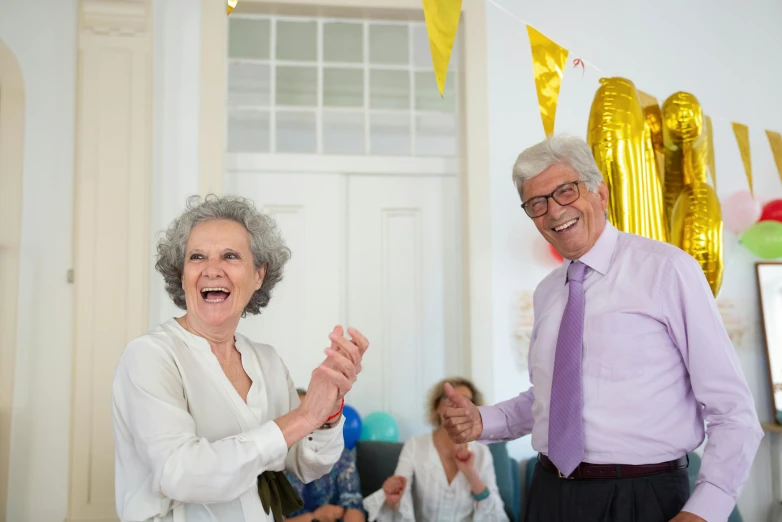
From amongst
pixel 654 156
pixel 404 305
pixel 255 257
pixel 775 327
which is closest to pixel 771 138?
pixel 654 156

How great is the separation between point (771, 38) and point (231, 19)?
10.9ft

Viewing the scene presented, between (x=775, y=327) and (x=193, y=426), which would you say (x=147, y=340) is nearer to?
(x=193, y=426)

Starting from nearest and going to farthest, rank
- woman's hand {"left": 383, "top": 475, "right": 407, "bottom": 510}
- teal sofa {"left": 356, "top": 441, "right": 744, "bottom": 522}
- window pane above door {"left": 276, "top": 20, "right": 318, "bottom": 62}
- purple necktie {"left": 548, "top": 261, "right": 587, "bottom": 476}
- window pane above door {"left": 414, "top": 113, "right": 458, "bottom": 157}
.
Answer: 1. purple necktie {"left": 548, "top": 261, "right": 587, "bottom": 476}
2. woman's hand {"left": 383, "top": 475, "right": 407, "bottom": 510}
3. teal sofa {"left": 356, "top": 441, "right": 744, "bottom": 522}
4. window pane above door {"left": 276, "top": 20, "right": 318, "bottom": 62}
5. window pane above door {"left": 414, "top": 113, "right": 458, "bottom": 157}

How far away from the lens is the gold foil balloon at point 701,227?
2.85m

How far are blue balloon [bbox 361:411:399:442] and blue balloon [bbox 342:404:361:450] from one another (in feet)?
0.23

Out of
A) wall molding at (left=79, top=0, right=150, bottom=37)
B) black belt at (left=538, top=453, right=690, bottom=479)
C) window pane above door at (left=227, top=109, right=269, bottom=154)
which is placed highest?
wall molding at (left=79, top=0, right=150, bottom=37)

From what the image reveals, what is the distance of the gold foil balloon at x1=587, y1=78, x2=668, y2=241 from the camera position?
2.54 meters

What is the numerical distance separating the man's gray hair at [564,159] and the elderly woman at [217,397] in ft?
2.25

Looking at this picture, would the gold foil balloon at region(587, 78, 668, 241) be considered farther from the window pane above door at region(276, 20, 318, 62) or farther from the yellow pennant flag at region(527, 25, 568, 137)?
the window pane above door at region(276, 20, 318, 62)

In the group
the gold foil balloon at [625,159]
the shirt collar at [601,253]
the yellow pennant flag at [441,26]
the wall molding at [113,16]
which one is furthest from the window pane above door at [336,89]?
the shirt collar at [601,253]

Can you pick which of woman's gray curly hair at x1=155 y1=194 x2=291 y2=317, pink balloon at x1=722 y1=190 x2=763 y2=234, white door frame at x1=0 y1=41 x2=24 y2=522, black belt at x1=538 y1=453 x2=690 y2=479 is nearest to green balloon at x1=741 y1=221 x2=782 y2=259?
pink balloon at x1=722 y1=190 x2=763 y2=234

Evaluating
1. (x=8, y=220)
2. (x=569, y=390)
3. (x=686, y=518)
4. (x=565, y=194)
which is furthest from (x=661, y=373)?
(x=8, y=220)

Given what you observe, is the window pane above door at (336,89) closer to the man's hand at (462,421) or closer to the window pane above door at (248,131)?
the window pane above door at (248,131)

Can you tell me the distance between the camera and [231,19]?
412 cm
